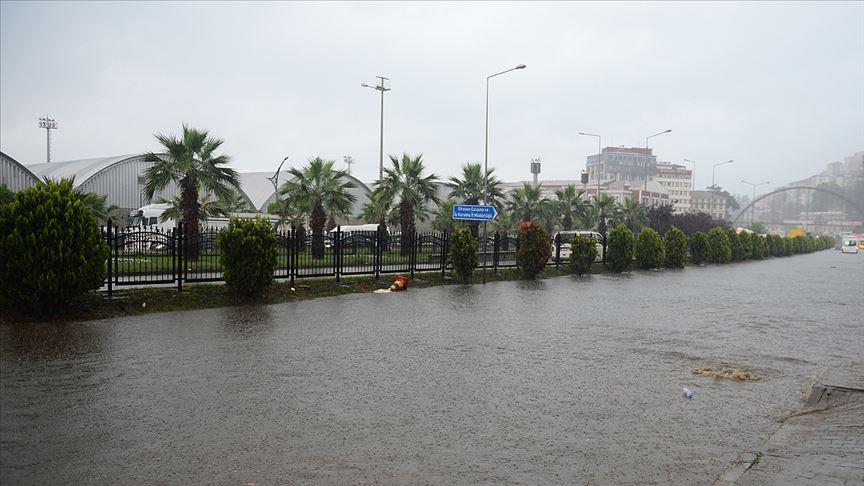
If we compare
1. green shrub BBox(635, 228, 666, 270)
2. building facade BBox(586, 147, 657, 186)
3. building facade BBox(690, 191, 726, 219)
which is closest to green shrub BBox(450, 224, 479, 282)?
green shrub BBox(635, 228, 666, 270)

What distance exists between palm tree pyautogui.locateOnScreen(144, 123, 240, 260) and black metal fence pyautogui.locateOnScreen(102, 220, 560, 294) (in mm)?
5302

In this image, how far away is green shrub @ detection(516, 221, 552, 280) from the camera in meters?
23.9

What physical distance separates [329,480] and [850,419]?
208 inches

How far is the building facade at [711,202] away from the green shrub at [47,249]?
157415mm

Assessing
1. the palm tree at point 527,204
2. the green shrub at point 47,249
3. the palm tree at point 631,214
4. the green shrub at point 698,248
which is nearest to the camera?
the green shrub at point 47,249

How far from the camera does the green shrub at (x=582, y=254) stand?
27.1m

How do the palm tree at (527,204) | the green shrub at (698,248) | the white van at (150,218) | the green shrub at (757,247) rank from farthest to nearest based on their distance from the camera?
the green shrub at (757,247)
the palm tree at (527,204)
the green shrub at (698,248)
the white van at (150,218)

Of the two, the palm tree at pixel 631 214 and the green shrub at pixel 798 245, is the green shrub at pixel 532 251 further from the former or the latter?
the green shrub at pixel 798 245

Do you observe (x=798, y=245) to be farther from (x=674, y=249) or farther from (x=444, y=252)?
(x=444, y=252)

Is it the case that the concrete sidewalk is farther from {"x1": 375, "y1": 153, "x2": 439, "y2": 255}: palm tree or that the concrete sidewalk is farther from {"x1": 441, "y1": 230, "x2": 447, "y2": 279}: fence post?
{"x1": 375, "y1": 153, "x2": 439, "y2": 255}: palm tree

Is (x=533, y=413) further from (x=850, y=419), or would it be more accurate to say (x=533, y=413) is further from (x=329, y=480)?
(x=850, y=419)

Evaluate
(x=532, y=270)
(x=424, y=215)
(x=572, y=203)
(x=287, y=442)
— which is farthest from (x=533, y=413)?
(x=572, y=203)

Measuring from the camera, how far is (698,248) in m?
40.3

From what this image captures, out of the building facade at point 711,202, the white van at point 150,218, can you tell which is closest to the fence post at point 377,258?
the white van at point 150,218
